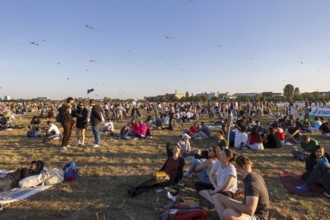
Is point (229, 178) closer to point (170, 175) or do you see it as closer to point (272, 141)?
point (170, 175)

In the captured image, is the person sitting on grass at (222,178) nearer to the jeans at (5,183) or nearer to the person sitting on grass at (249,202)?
the person sitting on grass at (249,202)

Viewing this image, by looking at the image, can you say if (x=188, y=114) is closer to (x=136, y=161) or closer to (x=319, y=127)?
(x=319, y=127)

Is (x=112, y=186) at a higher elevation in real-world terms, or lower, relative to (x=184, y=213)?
lower

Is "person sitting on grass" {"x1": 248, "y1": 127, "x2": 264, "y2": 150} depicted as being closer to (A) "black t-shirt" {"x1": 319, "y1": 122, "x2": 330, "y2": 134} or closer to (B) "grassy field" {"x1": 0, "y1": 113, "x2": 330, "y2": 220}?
(B) "grassy field" {"x1": 0, "y1": 113, "x2": 330, "y2": 220}

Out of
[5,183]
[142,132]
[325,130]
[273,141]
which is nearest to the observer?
[5,183]

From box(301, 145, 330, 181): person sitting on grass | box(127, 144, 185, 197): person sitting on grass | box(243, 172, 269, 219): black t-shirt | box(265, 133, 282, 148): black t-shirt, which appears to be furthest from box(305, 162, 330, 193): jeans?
box(265, 133, 282, 148): black t-shirt

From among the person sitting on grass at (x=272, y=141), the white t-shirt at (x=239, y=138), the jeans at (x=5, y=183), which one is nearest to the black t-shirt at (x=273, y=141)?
the person sitting on grass at (x=272, y=141)

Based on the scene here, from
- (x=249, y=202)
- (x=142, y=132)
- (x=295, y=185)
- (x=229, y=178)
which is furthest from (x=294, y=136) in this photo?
(x=249, y=202)

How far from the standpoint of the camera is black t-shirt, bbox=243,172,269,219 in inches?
131

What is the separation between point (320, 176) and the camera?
17.5 ft

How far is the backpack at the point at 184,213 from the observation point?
3823 mm

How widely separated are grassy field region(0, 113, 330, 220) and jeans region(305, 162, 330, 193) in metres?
0.38

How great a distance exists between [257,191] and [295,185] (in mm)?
3266

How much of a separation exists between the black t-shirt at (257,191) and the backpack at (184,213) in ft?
2.88
